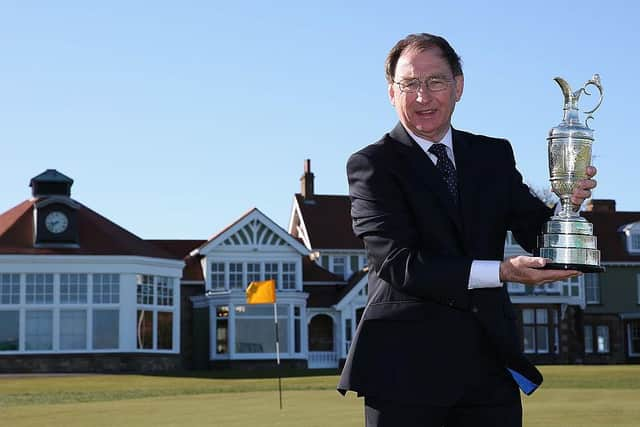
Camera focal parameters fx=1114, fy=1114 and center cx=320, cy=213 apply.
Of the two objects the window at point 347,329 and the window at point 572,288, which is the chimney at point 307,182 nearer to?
the window at point 347,329

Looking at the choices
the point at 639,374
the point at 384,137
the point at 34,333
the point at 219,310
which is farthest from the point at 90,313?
the point at 384,137

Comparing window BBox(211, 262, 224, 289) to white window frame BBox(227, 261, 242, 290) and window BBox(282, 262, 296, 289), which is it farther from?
window BBox(282, 262, 296, 289)

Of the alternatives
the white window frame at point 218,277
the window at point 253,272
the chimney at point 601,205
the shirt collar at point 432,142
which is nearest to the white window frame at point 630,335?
the chimney at point 601,205

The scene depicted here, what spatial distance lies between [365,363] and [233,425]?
9.72 metres

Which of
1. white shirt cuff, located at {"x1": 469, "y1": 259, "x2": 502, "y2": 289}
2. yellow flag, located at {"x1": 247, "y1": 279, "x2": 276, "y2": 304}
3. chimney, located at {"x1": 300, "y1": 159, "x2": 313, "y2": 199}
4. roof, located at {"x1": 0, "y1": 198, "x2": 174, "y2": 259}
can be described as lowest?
yellow flag, located at {"x1": 247, "y1": 279, "x2": 276, "y2": 304}

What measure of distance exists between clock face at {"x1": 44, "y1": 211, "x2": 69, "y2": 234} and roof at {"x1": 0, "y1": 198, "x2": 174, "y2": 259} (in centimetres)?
67

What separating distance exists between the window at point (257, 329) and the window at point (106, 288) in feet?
17.7

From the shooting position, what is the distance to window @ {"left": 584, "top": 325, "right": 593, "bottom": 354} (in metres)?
55.5

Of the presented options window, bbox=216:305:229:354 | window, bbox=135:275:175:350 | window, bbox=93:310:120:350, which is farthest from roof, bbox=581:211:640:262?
window, bbox=93:310:120:350

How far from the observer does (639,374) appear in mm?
34812

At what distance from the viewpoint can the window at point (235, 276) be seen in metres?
47.1

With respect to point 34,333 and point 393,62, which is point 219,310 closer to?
point 34,333

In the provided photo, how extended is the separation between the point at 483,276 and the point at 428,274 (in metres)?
0.18

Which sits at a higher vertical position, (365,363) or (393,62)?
(393,62)
